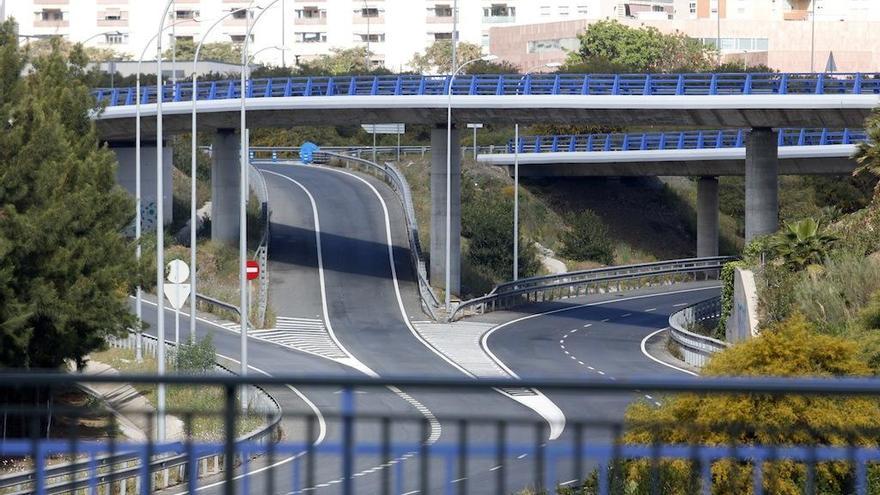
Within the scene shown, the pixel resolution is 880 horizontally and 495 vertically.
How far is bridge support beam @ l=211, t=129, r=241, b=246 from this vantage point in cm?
6091

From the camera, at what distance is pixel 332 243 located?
64.8 m

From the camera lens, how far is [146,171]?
6600 cm

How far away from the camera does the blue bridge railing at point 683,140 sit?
228 ft

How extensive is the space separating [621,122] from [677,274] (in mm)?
17809

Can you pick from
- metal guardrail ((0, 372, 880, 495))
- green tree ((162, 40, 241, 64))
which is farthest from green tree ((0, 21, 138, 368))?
green tree ((162, 40, 241, 64))

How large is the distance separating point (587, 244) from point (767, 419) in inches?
2355

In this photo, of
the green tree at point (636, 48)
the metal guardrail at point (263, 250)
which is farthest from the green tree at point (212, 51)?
the metal guardrail at point (263, 250)

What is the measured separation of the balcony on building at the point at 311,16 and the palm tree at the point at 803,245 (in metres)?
99.8

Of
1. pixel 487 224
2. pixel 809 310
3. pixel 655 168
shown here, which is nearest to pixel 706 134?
pixel 655 168

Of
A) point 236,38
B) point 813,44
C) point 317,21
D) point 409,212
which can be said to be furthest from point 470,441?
point 236,38

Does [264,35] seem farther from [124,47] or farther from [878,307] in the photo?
[878,307]

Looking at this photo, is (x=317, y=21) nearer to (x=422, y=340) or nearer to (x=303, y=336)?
(x=303, y=336)

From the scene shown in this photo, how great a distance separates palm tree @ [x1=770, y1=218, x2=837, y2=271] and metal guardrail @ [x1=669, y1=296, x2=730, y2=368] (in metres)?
2.90

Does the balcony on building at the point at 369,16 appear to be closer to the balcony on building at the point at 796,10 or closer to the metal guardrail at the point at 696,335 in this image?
the balcony on building at the point at 796,10
